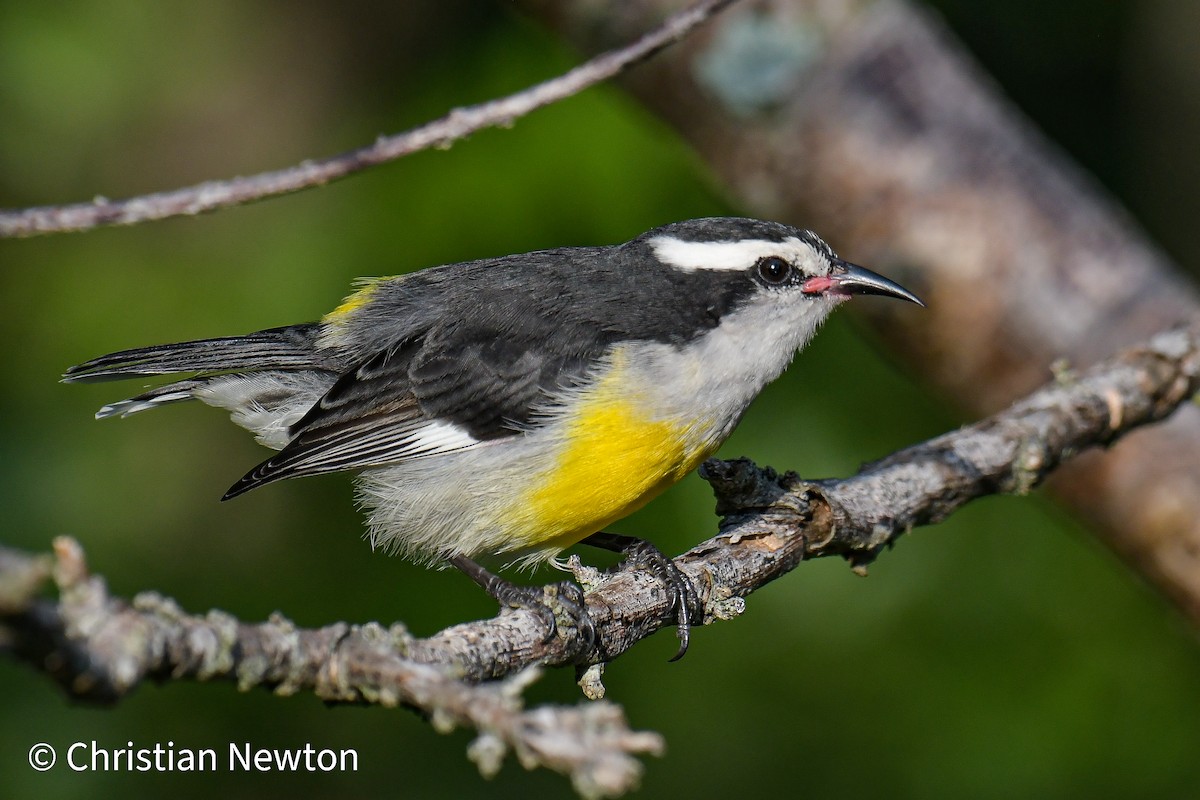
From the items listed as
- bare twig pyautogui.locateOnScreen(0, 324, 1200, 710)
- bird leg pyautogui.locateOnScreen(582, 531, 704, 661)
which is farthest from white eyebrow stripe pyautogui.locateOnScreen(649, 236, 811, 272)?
bird leg pyautogui.locateOnScreen(582, 531, 704, 661)

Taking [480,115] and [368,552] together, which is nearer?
[480,115]

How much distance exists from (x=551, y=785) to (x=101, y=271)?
2.98 meters

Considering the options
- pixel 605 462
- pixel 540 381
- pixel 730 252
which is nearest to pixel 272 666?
pixel 605 462

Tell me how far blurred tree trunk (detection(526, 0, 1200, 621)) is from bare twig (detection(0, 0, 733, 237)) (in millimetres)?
2511

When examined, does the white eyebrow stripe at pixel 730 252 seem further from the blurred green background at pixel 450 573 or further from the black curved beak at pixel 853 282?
the blurred green background at pixel 450 573

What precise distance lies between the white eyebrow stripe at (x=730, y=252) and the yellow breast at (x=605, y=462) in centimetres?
49

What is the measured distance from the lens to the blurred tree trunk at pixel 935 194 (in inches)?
187

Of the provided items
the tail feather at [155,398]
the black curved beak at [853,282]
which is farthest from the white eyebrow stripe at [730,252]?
the tail feather at [155,398]

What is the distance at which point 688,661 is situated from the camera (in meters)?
4.78

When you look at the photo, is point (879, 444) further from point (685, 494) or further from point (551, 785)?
point (551, 785)

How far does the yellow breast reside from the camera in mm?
3377

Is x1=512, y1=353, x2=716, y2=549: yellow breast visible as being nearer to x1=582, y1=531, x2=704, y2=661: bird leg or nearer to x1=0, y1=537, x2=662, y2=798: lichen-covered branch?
x1=582, y1=531, x2=704, y2=661: bird leg

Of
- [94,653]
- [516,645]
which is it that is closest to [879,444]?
[516,645]

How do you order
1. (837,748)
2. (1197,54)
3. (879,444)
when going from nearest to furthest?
(837,748), (879,444), (1197,54)
